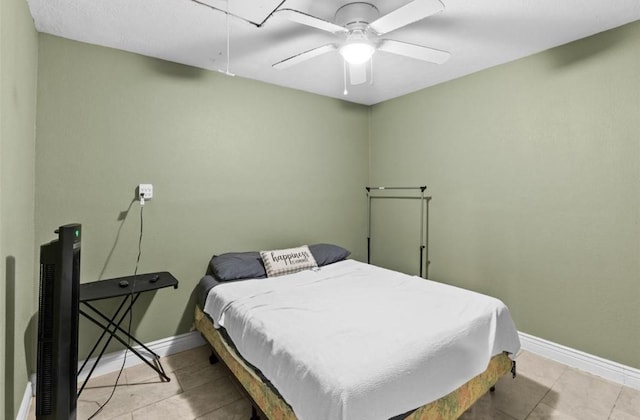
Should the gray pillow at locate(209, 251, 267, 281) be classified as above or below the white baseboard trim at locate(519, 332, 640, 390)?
above

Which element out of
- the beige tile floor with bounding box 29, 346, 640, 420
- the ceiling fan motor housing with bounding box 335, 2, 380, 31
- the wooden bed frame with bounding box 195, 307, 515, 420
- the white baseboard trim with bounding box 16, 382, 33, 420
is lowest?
the beige tile floor with bounding box 29, 346, 640, 420

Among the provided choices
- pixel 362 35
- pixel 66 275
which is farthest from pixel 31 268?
pixel 362 35

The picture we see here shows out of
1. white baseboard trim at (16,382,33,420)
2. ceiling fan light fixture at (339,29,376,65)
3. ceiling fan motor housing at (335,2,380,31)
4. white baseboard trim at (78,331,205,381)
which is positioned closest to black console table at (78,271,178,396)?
white baseboard trim at (78,331,205,381)

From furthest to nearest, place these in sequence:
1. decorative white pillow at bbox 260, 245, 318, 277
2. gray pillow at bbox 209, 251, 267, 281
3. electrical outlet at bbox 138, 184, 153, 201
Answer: decorative white pillow at bbox 260, 245, 318, 277
gray pillow at bbox 209, 251, 267, 281
electrical outlet at bbox 138, 184, 153, 201

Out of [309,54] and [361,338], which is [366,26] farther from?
[361,338]

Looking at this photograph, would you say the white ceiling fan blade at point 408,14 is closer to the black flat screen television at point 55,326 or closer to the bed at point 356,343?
the bed at point 356,343

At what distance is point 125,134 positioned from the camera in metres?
2.44

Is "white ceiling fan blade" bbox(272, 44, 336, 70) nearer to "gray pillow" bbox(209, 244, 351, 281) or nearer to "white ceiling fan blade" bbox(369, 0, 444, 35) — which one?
"white ceiling fan blade" bbox(369, 0, 444, 35)

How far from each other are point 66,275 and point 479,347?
6.94 ft

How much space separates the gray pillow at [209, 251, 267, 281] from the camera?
2.59 m

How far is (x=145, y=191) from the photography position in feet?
8.19

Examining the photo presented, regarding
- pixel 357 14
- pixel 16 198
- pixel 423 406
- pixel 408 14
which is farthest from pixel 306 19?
pixel 423 406

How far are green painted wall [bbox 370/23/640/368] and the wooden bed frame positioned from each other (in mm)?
864

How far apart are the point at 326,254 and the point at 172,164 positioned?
1.65m
